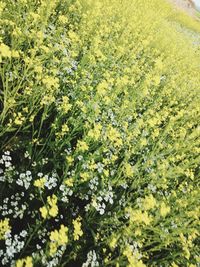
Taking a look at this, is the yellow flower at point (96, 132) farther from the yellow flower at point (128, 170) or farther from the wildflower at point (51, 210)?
the wildflower at point (51, 210)

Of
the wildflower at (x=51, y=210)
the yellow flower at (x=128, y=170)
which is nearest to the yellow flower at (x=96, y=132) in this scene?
the yellow flower at (x=128, y=170)

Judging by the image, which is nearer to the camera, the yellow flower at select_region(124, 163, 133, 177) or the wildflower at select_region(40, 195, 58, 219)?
the wildflower at select_region(40, 195, 58, 219)

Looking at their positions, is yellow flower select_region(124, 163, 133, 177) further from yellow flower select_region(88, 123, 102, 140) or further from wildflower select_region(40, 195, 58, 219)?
wildflower select_region(40, 195, 58, 219)

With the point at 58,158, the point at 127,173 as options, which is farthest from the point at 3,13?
the point at 127,173

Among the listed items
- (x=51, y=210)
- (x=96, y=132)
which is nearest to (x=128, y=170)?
(x=96, y=132)

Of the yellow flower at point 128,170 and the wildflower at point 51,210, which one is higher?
the yellow flower at point 128,170

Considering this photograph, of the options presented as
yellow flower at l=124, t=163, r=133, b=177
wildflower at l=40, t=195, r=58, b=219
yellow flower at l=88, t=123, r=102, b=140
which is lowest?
wildflower at l=40, t=195, r=58, b=219

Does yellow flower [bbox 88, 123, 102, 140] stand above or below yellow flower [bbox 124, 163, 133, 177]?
above

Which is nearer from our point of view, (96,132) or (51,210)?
(51,210)

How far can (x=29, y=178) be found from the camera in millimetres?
2031

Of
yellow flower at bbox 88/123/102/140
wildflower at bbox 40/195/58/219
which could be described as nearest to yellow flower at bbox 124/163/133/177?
yellow flower at bbox 88/123/102/140

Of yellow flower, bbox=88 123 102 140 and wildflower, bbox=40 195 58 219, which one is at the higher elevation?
yellow flower, bbox=88 123 102 140

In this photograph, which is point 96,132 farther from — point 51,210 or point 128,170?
point 51,210

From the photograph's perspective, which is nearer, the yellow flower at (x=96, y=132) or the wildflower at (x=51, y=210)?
the wildflower at (x=51, y=210)
